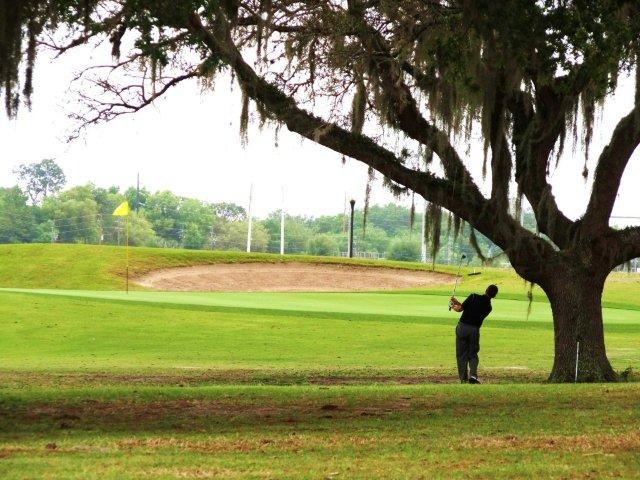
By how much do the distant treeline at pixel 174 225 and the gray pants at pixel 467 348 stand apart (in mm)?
84923

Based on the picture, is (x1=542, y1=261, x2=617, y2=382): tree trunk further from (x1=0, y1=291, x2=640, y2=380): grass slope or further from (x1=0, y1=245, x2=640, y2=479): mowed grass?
(x1=0, y1=291, x2=640, y2=380): grass slope

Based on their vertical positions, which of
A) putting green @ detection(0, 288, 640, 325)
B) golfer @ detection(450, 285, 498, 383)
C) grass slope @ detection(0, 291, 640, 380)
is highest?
golfer @ detection(450, 285, 498, 383)

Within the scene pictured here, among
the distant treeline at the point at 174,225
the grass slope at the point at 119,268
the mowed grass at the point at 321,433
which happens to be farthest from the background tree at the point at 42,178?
the mowed grass at the point at 321,433

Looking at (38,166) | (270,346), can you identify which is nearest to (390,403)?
(270,346)

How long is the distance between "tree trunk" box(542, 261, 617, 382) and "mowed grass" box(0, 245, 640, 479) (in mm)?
871

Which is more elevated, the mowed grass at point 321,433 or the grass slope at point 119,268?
the grass slope at point 119,268

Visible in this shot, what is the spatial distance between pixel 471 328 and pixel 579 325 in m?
1.66

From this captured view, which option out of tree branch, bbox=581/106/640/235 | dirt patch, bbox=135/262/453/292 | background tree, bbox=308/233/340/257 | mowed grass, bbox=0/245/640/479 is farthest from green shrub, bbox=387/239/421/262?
tree branch, bbox=581/106/640/235

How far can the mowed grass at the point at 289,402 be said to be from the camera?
→ 8719mm

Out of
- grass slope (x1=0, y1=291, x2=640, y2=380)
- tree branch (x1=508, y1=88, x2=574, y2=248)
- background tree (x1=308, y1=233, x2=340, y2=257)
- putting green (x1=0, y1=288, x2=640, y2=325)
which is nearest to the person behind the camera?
tree branch (x1=508, y1=88, x2=574, y2=248)

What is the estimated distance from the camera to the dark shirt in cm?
1738

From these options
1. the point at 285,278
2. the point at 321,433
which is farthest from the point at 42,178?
the point at 321,433

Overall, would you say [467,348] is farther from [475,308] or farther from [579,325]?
[579,325]

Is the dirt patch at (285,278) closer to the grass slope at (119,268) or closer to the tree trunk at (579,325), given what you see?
the grass slope at (119,268)
